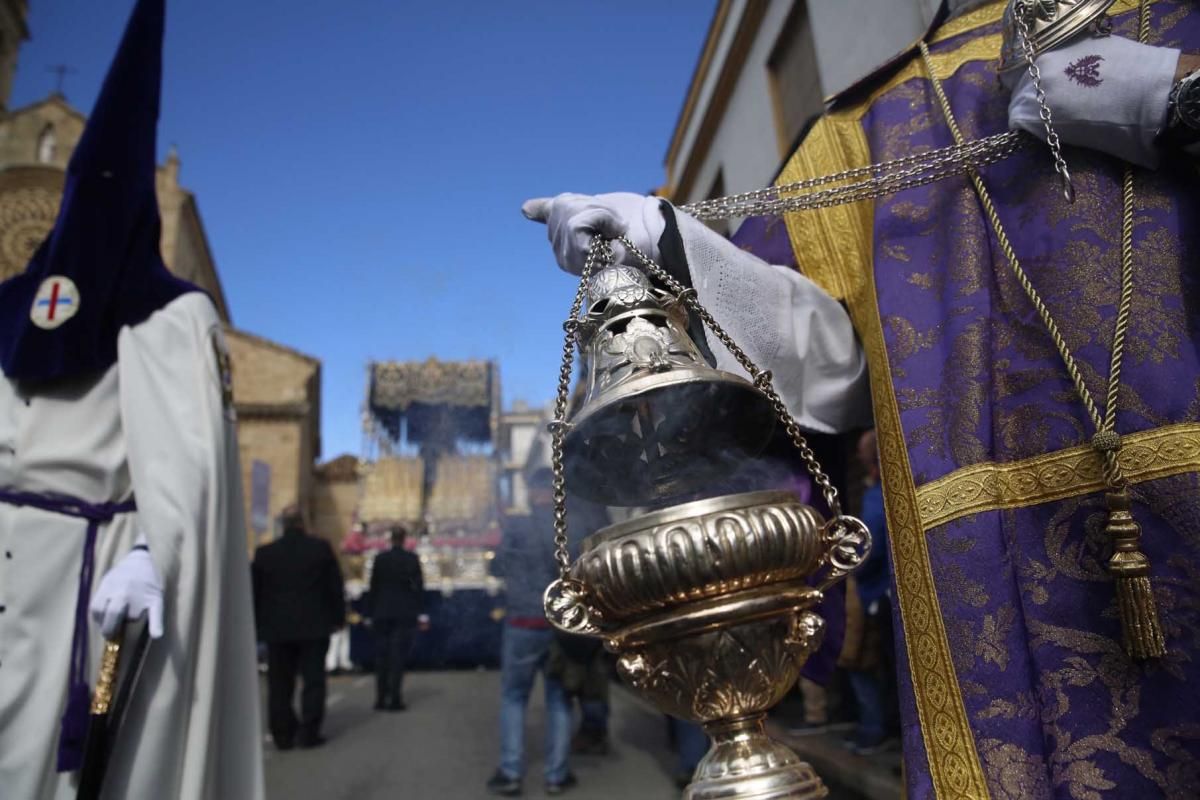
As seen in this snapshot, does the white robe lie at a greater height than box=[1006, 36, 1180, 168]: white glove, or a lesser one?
lesser

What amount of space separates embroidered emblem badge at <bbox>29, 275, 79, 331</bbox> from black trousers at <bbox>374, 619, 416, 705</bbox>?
559 cm

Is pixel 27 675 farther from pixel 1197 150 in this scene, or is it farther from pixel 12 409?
pixel 1197 150

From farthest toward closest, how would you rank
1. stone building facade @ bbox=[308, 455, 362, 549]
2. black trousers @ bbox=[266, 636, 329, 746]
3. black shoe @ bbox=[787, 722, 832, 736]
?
1. stone building facade @ bbox=[308, 455, 362, 549]
2. black trousers @ bbox=[266, 636, 329, 746]
3. black shoe @ bbox=[787, 722, 832, 736]

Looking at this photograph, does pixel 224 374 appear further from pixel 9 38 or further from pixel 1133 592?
pixel 9 38

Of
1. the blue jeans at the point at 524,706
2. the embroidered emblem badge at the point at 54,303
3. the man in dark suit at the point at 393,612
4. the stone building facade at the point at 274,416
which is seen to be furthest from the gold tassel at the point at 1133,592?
the stone building facade at the point at 274,416

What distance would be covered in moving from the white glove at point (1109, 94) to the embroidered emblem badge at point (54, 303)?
236cm

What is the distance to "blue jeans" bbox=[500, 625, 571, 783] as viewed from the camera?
4246mm

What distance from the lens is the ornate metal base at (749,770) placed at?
0.76 metres

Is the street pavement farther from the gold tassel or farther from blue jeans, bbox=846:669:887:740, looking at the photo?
the gold tassel

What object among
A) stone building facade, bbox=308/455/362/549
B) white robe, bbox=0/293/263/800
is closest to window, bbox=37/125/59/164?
stone building facade, bbox=308/455/362/549

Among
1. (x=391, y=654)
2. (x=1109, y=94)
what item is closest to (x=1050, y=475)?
(x=1109, y=94)

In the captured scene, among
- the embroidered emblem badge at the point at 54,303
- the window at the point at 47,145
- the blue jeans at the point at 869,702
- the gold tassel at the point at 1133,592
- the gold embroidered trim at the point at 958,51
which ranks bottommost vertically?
the blue jeans at the point at 869,702

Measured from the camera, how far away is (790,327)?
1376 mm

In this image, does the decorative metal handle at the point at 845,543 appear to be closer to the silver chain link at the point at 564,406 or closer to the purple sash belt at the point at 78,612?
the silver chain link at the point at 564,406
